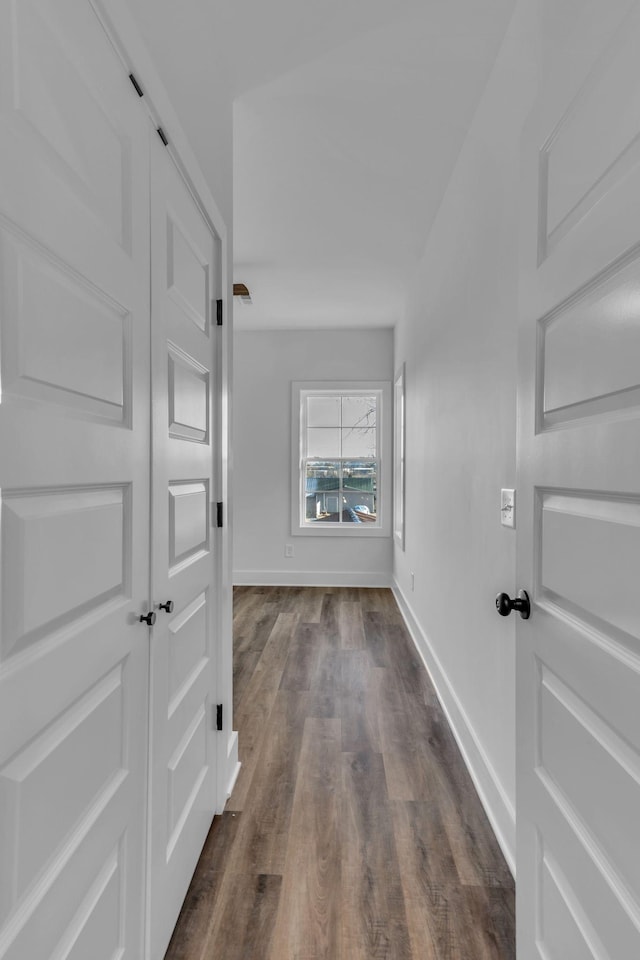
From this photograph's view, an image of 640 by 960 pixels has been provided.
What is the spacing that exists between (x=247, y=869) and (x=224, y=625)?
0.73 metres

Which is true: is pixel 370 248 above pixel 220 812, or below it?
above

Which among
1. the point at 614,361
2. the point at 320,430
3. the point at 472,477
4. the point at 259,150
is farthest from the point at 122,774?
the point at 320,430

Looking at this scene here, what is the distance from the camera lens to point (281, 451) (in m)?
5.63

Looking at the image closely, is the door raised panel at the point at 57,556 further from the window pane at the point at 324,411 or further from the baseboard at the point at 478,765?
the window pane at the point at 324,411

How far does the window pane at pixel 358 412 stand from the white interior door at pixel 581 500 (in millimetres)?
4446

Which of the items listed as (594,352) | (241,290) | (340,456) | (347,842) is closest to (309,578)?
(340,456)

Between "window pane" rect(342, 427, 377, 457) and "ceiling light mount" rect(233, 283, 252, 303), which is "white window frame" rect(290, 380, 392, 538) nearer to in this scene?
"window pane" rect(342, 427, 377, 457)

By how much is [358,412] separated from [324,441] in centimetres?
46

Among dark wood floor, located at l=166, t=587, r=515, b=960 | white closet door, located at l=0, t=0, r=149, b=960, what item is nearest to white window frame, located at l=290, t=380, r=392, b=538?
dark wood floor, located at l=166, t=587, r=515, b=960

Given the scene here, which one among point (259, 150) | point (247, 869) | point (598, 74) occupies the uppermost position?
point (259, 150)

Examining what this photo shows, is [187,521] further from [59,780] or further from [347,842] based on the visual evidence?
[347,842]

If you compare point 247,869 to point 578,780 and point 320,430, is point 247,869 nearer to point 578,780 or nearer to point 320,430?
point 578,780

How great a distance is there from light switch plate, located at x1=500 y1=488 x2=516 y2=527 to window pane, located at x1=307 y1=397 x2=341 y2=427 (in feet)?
12.9

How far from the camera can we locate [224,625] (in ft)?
6.35
